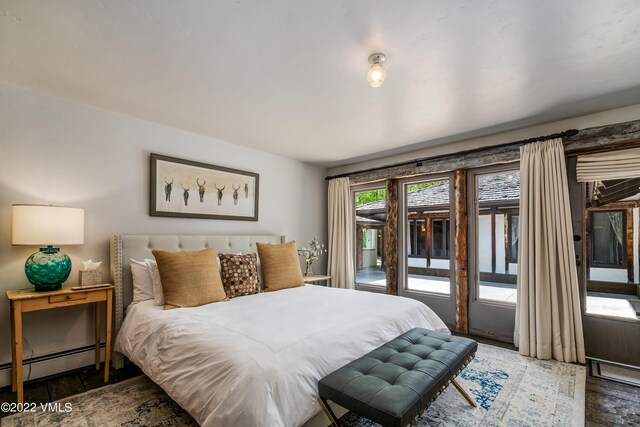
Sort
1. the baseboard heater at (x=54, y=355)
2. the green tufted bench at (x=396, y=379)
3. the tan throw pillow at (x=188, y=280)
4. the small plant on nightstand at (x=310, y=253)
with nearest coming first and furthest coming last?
1. the green tufted bench at (x=396, y=379)
2. the baseboard heater at (x=54, y=355)
3. the tan throw pillow at (x=188, y=280)
4. the small plant on nightstand at (x=310, y=253)

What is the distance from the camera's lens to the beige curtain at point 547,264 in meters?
2.98

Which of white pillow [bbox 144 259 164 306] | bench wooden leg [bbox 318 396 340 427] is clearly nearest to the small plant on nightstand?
white pillow [bbox 144 259 164 306]

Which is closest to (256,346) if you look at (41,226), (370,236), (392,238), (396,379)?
(396,379)

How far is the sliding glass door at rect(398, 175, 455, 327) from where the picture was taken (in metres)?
4.08

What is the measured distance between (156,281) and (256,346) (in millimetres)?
1571

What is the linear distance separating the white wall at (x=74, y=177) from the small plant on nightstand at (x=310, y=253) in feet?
5.08

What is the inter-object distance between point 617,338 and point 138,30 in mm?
4692

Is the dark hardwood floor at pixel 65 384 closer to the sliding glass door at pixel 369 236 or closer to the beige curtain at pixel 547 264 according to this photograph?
the sliding glass door at pixel 369 236

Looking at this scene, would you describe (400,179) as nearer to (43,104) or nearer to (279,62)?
(279,62)

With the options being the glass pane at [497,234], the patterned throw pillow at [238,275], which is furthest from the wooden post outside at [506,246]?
the patterned throw pillow at [238,275]

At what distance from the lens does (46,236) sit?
2330 millimetres

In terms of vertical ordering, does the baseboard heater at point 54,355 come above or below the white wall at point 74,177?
below

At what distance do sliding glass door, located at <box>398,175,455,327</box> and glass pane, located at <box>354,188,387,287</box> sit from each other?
447 mm

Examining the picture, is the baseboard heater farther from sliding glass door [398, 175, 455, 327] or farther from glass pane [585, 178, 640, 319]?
glass pane [585, 178, 640, 319]
